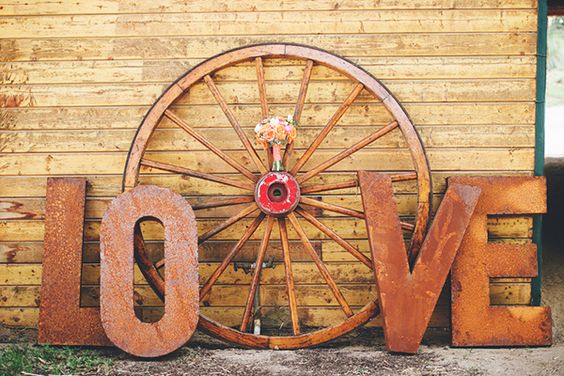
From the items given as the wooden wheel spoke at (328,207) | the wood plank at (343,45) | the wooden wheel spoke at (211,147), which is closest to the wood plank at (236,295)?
the wooden wheel spoke at (328,207)

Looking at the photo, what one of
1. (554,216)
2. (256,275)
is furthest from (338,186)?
(554,216)

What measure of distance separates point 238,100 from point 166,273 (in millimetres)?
1286

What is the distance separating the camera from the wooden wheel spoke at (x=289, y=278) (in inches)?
→ 167

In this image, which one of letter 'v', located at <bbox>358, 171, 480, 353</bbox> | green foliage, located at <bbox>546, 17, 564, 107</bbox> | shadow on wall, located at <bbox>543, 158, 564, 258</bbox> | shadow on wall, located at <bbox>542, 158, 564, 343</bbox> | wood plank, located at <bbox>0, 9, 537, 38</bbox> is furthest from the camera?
green foliage, located at <bbox>546, 17, 564, 107</bbox>

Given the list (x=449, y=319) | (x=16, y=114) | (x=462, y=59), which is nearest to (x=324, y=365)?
(x=449, y=319)

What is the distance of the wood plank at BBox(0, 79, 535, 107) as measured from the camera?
14.9 ft

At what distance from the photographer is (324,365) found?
397 cm

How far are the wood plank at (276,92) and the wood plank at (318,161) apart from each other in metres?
0.35

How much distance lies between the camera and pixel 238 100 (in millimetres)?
4578

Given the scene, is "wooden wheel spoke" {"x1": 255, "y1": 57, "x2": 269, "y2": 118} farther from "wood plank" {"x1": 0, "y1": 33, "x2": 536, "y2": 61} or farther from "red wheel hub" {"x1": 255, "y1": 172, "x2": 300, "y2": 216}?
"red wheel hub" {"x1": 255, "y1": 172, "x2": 300, "y2": 216}

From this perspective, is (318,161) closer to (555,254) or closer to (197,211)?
(197,211)

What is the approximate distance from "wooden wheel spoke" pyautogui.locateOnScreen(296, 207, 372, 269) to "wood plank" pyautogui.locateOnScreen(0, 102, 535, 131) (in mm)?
648

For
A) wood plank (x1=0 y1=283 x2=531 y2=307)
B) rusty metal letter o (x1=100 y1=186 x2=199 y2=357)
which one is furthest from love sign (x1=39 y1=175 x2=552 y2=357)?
wood plank (x1=0 y1=283 x2=531 y2=307)

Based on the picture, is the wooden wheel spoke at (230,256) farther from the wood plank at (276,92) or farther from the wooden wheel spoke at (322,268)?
the wood plank at (276,92)
